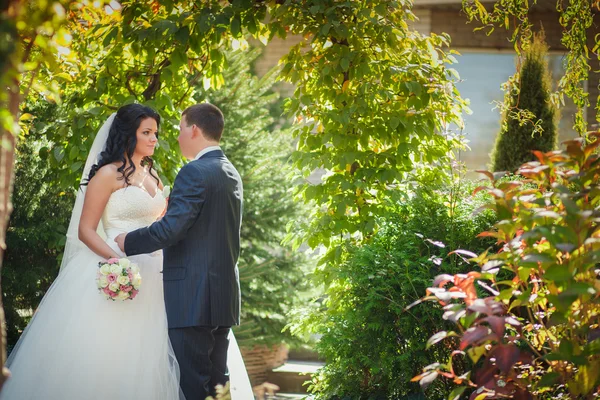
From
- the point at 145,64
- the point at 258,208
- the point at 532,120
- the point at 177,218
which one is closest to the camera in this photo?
the point at 177,218

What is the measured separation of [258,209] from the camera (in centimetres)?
718

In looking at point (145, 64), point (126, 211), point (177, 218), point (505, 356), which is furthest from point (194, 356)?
point (145, 64)

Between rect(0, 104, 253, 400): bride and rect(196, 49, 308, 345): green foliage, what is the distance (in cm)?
301

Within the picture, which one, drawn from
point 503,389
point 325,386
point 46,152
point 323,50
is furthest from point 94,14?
point 503,389

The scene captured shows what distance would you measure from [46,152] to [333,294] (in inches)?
83.1

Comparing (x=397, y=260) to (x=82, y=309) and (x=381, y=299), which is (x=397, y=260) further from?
(x=82, y=309)

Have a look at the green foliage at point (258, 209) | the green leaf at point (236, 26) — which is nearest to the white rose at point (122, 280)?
the green leaf at point (236, 26)

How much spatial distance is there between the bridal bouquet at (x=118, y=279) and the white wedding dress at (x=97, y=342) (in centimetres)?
16

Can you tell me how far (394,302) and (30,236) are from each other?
134 inches

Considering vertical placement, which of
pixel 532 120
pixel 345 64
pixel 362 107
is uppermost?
pixel 345 64

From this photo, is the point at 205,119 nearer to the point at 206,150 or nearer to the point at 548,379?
the point at 206,150

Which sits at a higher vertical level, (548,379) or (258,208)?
(258,208)

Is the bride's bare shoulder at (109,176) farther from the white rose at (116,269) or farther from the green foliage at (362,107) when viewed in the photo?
the green foliage at (362,107)

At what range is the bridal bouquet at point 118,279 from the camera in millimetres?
3416
